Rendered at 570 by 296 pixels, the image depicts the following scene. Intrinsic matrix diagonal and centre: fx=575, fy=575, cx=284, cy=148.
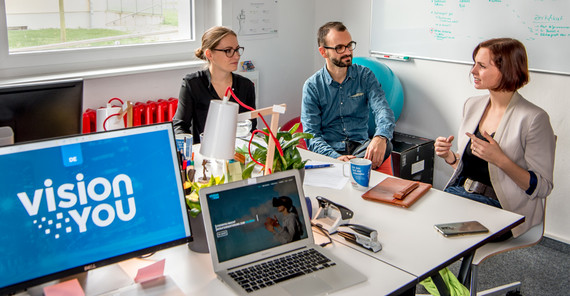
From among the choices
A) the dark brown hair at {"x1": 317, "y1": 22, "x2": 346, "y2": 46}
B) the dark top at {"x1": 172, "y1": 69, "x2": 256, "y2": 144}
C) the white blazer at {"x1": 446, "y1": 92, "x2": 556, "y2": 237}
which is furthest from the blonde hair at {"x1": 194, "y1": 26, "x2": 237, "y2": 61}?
the white blazer at {"x1": 446, "y1": 92, "x2": 556, "y2": 237}

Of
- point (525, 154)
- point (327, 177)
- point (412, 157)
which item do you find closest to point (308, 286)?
point (327, 177)

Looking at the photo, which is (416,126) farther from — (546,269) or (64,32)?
(64,32)

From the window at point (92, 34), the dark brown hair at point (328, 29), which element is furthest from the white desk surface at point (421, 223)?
the window at point (92, 34)

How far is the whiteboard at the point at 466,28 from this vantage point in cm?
327

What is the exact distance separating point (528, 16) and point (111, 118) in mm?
2468

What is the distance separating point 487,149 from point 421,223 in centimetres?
68

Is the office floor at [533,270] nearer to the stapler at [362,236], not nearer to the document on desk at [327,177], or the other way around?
the document on desk at [327,177]

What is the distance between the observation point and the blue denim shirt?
10.9 ft

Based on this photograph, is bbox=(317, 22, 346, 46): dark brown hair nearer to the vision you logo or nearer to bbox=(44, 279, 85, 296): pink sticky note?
the vision you logo

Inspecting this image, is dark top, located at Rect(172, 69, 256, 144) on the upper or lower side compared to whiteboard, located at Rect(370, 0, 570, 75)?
lower

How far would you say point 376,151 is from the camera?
307cm

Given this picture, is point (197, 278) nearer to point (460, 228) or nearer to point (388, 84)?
point (460, 228)

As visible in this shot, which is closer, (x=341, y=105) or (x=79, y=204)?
(x=79, y=204)

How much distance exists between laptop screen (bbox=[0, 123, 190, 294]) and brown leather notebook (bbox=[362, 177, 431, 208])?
2.81 ft
